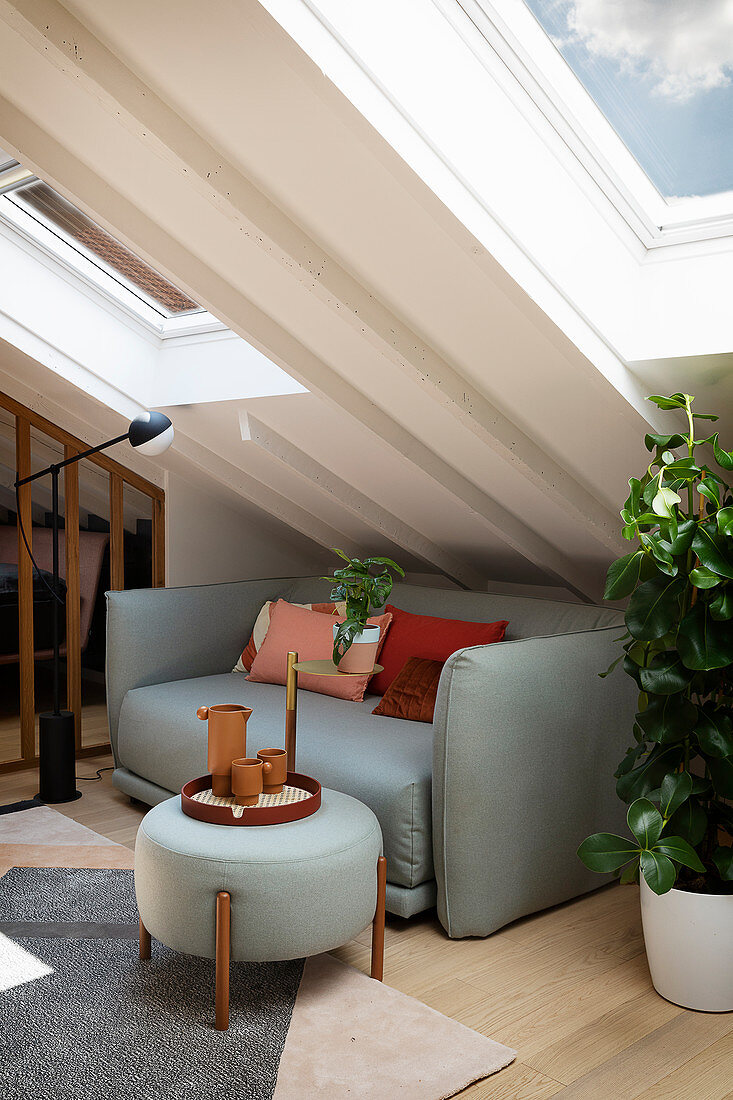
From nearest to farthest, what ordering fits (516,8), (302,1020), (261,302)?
(516,8) → (302,1020) → (261,302)

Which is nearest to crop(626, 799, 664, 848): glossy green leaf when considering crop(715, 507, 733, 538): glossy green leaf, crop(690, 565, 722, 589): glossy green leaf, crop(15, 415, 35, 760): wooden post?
crop(690, 565, 722, 589): glossy green leaf

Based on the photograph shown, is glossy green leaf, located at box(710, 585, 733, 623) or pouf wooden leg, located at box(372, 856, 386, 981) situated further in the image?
pouf wooden leg, located at box(372, 856, 386, 981)

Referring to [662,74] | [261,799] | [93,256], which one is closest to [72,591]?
[93,256]

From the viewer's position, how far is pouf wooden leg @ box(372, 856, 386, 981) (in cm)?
215

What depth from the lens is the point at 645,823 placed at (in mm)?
2014

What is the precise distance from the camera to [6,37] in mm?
1927

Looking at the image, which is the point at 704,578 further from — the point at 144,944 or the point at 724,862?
the point at 144,944

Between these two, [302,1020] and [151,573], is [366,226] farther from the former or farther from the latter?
[151,573]

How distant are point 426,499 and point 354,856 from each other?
1606mm

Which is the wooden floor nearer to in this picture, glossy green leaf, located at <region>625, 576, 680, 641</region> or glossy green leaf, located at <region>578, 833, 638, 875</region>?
glossy green leaf, located at <region>578, 833, 638, 875</region>

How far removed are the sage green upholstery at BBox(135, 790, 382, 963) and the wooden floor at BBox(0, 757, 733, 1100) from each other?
12.8 inches

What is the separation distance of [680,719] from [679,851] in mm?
291

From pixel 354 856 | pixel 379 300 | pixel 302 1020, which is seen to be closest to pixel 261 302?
pixel 379 300

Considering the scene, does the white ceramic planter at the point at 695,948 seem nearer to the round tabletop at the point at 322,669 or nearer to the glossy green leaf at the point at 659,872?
the glossy green leaf at the point at 659,872
